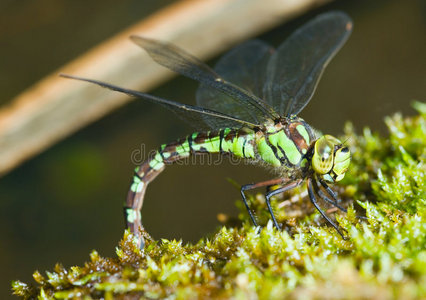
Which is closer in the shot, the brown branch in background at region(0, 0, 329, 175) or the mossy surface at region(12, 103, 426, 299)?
the mossy surface at region(12, 103, 426, 299)

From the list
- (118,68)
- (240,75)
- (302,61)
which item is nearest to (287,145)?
(302,61)

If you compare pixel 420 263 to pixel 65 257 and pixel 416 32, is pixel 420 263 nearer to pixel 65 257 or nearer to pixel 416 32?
pixel 65 257

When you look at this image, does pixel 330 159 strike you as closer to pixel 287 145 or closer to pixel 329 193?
pixel 329 193

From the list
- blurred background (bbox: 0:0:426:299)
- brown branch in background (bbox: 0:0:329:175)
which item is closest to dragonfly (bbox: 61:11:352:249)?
blurred background (bbox: 0:0:426:299)

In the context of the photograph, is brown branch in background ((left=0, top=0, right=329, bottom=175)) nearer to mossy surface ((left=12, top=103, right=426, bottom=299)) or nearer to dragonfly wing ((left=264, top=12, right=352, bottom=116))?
dragonfly wing ((left=264, top=12, right=352, bottom=116))

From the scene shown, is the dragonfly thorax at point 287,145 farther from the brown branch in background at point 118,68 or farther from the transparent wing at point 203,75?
the brown branch in background at point 118,68

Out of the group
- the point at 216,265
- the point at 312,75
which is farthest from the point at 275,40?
the point at 216,265
